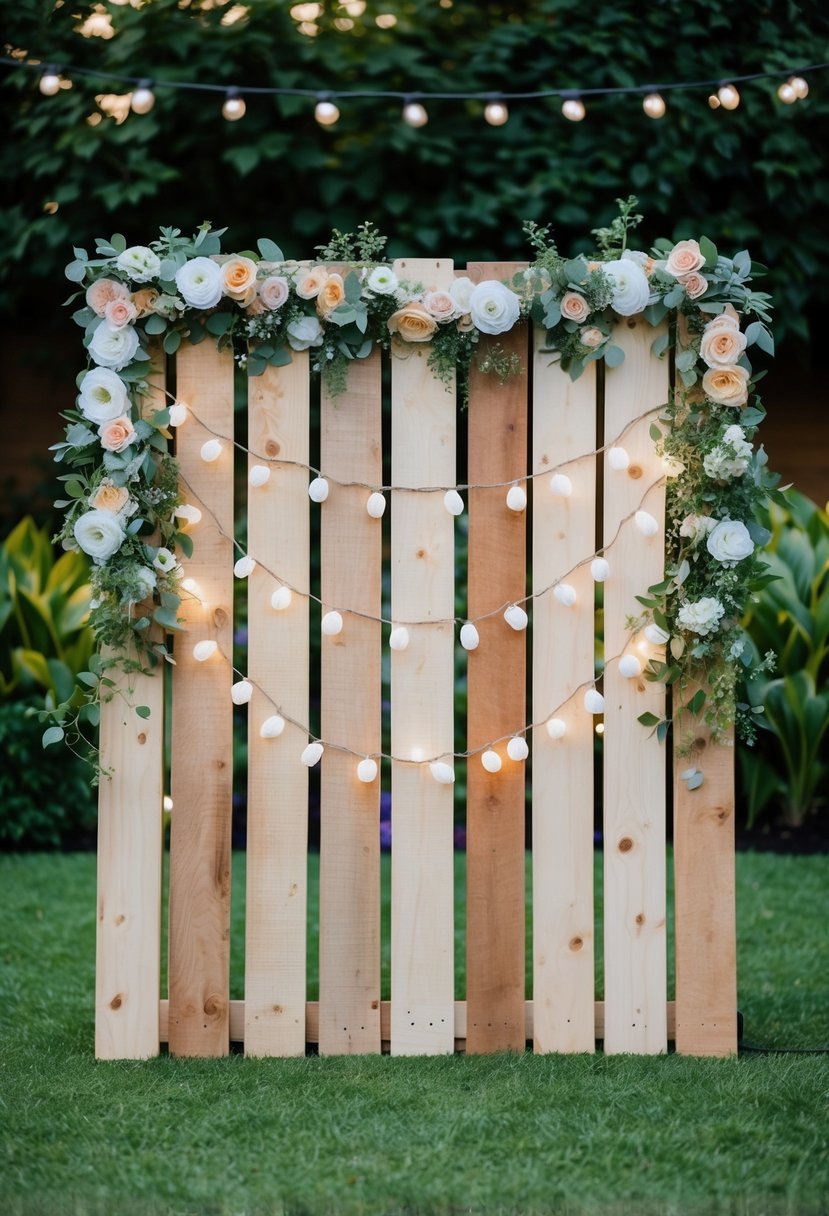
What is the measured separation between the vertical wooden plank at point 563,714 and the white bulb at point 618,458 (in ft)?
0.15

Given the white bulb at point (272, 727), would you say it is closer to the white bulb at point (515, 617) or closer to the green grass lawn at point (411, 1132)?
the white bulb at point (515, 617)

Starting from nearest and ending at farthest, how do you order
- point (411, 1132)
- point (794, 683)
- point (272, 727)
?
1. point (411, 1132)
2. point (272, 727)
3. point (794, 683)

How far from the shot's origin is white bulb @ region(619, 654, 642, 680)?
281 centimetres

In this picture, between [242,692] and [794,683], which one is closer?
[242,692]

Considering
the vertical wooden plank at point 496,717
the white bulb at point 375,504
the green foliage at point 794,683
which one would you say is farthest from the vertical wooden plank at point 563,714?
the green foliage at point 794,683

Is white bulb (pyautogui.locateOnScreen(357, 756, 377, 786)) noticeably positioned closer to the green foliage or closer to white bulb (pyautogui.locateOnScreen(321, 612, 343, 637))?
white bulb (pyautogui.locateOnScreen(321, 612, 343, 637))

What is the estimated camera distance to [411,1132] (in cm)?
229

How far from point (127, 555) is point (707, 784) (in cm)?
148

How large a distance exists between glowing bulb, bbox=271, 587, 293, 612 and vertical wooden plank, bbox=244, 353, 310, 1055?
19 mm

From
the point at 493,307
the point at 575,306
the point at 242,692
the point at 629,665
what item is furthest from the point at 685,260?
the point at 242,692

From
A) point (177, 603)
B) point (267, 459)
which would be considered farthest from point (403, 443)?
point (177, 603)

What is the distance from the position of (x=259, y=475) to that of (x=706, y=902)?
1480 millimetres

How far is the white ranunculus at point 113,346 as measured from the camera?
2729 mm

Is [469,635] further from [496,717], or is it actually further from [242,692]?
[242,692]
